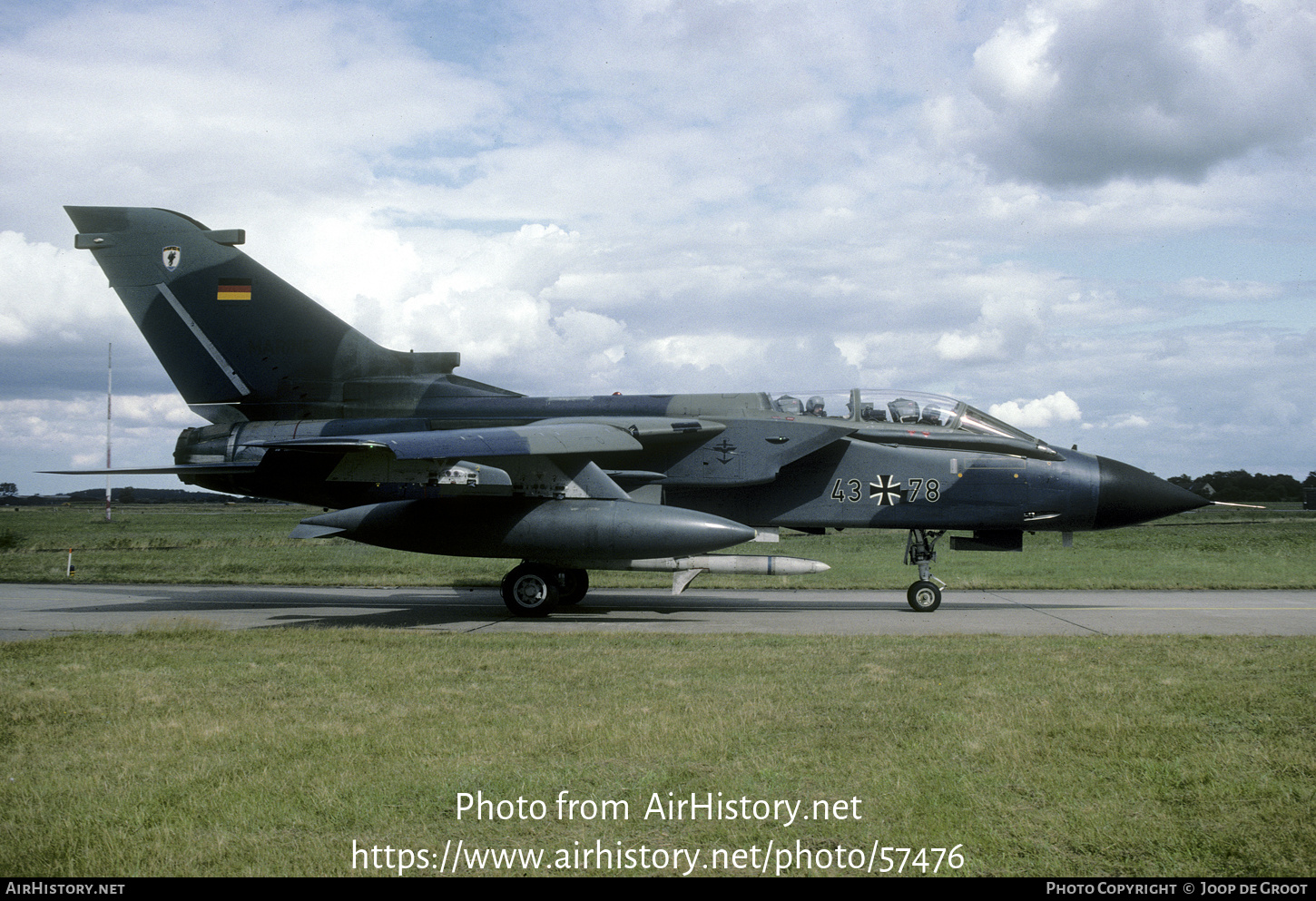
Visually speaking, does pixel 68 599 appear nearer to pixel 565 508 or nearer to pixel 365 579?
pixel 365 579

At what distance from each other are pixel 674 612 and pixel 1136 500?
7.20m

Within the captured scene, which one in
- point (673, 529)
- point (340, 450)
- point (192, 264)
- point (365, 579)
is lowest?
point (365, 579)

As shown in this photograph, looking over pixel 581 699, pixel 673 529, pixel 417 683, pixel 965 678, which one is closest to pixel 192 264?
pixel 673 529

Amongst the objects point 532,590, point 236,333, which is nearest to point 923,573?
point 532,590

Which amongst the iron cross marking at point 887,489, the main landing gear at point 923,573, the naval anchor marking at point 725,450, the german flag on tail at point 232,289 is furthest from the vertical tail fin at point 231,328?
the main landing gear at point 923,573

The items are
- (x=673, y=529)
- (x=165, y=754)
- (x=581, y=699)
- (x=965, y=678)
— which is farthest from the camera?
(x=673, y=529)

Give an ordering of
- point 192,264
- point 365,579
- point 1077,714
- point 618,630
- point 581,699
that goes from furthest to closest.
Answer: point 365,579 < point 192,264 < point 618,630 < point 581,699 < point 1077,714

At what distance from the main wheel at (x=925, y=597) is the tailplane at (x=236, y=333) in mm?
7987

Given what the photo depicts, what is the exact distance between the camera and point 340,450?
1240 centimetres

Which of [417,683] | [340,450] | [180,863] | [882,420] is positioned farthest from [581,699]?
[882,420]

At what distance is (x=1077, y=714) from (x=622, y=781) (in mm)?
3293

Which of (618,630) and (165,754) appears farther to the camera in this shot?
(618,630)

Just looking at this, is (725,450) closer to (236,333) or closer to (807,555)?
(236,333)

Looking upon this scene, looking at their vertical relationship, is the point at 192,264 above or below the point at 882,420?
above
